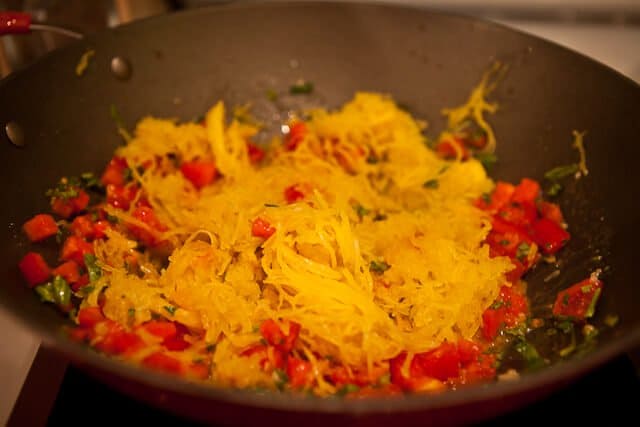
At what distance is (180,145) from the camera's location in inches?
99.8

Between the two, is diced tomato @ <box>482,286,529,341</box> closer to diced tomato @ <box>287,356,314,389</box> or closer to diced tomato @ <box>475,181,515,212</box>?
diced tomato @ <box>475,181,515,212</box>

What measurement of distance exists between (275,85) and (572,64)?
1286mm

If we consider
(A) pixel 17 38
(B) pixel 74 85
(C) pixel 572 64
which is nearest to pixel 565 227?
(C) pixel 572 64

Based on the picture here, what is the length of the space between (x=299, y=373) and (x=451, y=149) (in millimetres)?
1372

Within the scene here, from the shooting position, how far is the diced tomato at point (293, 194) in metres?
2.36

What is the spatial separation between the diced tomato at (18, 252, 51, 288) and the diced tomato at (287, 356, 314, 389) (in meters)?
0.81

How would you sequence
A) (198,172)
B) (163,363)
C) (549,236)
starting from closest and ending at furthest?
(163,363)
(549,236)
(198,172)

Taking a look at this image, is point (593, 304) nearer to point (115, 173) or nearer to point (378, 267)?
point (378, 267)

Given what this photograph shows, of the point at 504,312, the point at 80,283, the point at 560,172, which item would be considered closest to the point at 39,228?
the point at 80,283

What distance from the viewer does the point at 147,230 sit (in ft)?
7.20

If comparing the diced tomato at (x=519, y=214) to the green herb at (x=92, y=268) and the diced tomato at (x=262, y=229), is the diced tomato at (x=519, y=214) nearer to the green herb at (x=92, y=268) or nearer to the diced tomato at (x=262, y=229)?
the diced tomato at (x=262, y=229)

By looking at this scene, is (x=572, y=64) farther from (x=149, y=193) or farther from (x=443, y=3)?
(x=149, y=193)

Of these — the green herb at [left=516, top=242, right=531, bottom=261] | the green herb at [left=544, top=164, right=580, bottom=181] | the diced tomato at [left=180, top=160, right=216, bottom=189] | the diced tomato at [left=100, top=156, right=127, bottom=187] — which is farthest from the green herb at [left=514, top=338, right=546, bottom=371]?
the diced tomato at [left=100, top=156, right=127, bottom=187]

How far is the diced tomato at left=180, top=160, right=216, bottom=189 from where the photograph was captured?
252 centimetres
